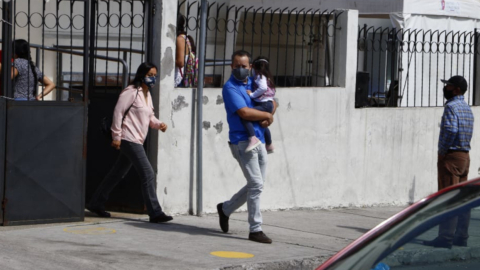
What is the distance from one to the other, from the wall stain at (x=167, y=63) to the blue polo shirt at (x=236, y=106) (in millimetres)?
1329

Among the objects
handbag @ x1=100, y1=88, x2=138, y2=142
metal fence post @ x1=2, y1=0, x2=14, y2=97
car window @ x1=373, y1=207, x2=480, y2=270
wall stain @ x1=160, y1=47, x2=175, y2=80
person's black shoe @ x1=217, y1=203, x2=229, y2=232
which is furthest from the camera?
wall stain @ x1=160, y1=47, x2=175, y2=80

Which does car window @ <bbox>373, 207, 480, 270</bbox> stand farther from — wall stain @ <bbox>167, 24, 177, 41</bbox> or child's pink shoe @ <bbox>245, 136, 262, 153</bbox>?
wall stain @ <bbox>167, 24, 177, 41</bbox>

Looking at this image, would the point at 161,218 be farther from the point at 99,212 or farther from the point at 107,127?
the point at 107,127

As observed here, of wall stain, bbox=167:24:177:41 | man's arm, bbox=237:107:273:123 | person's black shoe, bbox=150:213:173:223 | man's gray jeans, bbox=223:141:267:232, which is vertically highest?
wall stain, bbox=167:24:177:41

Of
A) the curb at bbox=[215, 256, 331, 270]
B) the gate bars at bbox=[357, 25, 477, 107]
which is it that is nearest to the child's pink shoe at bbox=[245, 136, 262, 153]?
the curb at bbox=[215, 256, 331, 270]

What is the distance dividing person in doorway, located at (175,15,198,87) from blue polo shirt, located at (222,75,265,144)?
170 centimetres

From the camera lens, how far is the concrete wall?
915 cm

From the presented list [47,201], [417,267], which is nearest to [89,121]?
[47,201]

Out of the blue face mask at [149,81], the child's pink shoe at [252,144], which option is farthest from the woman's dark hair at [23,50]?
the child's pink shoe at [252,144]

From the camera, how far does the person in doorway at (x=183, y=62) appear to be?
9414mm

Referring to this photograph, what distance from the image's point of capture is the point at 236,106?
7699 mm

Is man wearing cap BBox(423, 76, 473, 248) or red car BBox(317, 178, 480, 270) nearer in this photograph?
red car BBox(317, 178, 480, 270)

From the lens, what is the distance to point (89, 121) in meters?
9.27

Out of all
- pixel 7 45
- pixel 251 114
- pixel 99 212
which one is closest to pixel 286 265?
pixel 251 114
